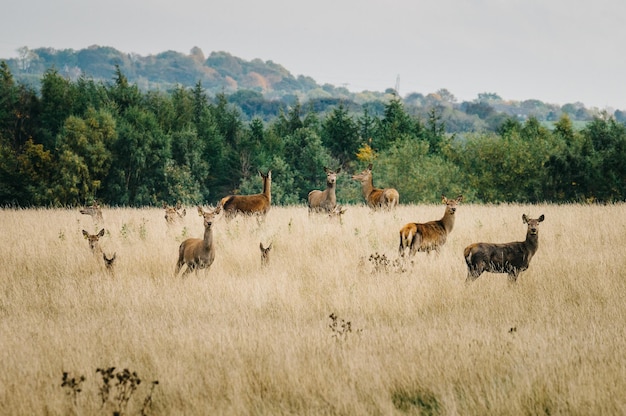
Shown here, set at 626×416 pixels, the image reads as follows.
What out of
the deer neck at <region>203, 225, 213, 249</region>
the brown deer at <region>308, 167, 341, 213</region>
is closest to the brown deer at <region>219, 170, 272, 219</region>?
the brown deer at <region>308, 167, 341, 213</region>

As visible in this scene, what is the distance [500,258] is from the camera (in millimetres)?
10359

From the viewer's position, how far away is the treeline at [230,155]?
3938 centimetres

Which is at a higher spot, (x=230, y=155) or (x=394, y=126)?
(x=394, y=126)

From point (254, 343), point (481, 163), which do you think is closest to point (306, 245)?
point (254, 343)

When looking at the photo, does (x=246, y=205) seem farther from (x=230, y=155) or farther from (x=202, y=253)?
(x=230, y=155)

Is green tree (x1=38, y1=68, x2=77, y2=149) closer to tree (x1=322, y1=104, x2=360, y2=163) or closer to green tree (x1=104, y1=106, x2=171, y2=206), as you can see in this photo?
green tree (x1=104, y1=106, x2=171, y2=206)

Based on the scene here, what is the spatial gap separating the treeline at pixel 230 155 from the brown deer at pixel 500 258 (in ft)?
88.1

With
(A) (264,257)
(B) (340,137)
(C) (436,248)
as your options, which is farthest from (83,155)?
(C) (436,248)

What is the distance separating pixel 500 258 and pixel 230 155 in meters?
44.6

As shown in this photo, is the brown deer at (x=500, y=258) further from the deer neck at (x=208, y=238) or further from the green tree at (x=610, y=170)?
the green tree at (x=610, y=170)

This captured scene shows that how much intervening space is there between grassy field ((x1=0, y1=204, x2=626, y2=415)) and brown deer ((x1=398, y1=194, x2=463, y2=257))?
1.03 feet

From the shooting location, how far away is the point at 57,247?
13930 mm

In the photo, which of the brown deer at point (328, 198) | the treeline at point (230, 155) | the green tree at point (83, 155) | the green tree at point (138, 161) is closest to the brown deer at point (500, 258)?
the brown deer at point (328, 198)

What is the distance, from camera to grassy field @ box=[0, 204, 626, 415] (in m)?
5.85
